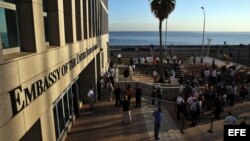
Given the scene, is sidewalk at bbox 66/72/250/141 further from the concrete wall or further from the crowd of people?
the concrete wall

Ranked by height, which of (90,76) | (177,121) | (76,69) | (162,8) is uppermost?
(162,8)

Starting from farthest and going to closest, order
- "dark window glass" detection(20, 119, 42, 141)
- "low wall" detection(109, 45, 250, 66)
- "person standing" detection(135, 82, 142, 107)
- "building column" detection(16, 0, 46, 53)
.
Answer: "low wall" detection(109, 45, 250, 66)
"person standing" detection(135, 82, 142, 107)
"dark window glass" detection(20, 119, 42, 141)
"building column" detection(16, 0, 46, 53)

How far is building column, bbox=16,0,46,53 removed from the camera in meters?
6.63

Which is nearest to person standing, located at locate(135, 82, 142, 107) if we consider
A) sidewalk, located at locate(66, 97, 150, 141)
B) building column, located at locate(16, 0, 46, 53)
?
sidewalk, located at locate(66, 97, 150, 141)

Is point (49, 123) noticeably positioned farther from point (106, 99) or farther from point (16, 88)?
point (106, 99)

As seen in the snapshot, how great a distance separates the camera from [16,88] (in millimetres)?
5410

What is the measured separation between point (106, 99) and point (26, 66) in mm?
13932

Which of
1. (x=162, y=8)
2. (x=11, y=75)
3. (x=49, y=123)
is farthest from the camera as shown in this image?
(x=162, y=8)

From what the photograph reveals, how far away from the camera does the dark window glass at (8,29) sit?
5.77 m

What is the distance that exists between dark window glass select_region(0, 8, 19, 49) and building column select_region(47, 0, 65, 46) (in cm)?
282

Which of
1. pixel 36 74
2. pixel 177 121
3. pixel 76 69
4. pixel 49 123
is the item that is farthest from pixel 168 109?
pixel 36 74

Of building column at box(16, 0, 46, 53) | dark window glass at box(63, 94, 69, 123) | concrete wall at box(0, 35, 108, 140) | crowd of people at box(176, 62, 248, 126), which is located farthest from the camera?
crowd of people at box(176, 62, 248, 126)

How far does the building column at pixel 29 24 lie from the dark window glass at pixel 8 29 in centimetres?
21

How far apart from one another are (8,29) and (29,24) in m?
0.73
